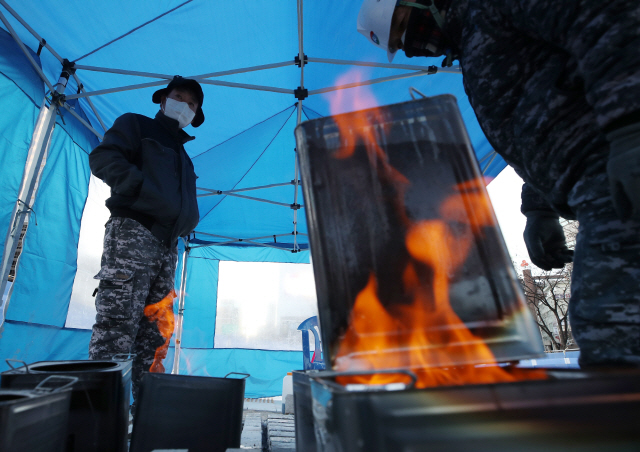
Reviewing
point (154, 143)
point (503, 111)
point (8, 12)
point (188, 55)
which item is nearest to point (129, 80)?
point (188, 55)

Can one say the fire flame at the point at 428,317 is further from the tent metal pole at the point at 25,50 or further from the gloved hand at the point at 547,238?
the tent metal pole at the point at 25,50

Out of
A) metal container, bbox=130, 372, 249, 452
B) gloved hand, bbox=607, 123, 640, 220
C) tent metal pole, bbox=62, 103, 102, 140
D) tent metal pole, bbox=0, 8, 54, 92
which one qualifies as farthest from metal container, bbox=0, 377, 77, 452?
tent metal pole, bbox=62, 103, 102, 140

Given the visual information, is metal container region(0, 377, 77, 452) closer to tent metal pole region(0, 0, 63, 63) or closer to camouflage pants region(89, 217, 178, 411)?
camouflage pants region(89, 217, 178, 411)

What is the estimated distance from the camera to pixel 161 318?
1.87 metres

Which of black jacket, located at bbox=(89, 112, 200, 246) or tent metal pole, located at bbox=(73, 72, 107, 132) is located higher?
tent metal pole, located at bbox=(73, 72, 107, 132)

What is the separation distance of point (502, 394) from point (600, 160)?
61 cm

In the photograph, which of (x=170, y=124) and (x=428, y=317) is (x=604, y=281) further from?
(x=170, y=124)

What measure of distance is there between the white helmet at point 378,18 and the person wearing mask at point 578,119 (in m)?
0.08

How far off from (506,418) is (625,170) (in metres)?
0.52

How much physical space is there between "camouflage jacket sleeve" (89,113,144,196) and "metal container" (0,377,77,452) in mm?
1185

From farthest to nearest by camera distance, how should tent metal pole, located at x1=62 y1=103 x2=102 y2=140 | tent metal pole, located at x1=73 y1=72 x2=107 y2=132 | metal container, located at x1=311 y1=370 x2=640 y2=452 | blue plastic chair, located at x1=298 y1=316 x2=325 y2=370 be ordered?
1. blue plastic chair, located at x1=298 y1=316 x2=325 y2=370
2. tent metal pole, located at x1=73 y1=72 x2=107 y2=132
3. tent metal pole, located at x1=62 y1=103 x2=102 y2=140
4. metal container, located at x1=311 y1=370 x2=640 y2=452

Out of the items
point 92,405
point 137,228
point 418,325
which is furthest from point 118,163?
point 418,325

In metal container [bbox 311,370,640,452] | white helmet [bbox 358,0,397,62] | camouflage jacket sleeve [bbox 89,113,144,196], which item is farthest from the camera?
camouflage jacket sleeve [bbox 89,113,144,196]

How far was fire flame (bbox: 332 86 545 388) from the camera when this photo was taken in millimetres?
567
